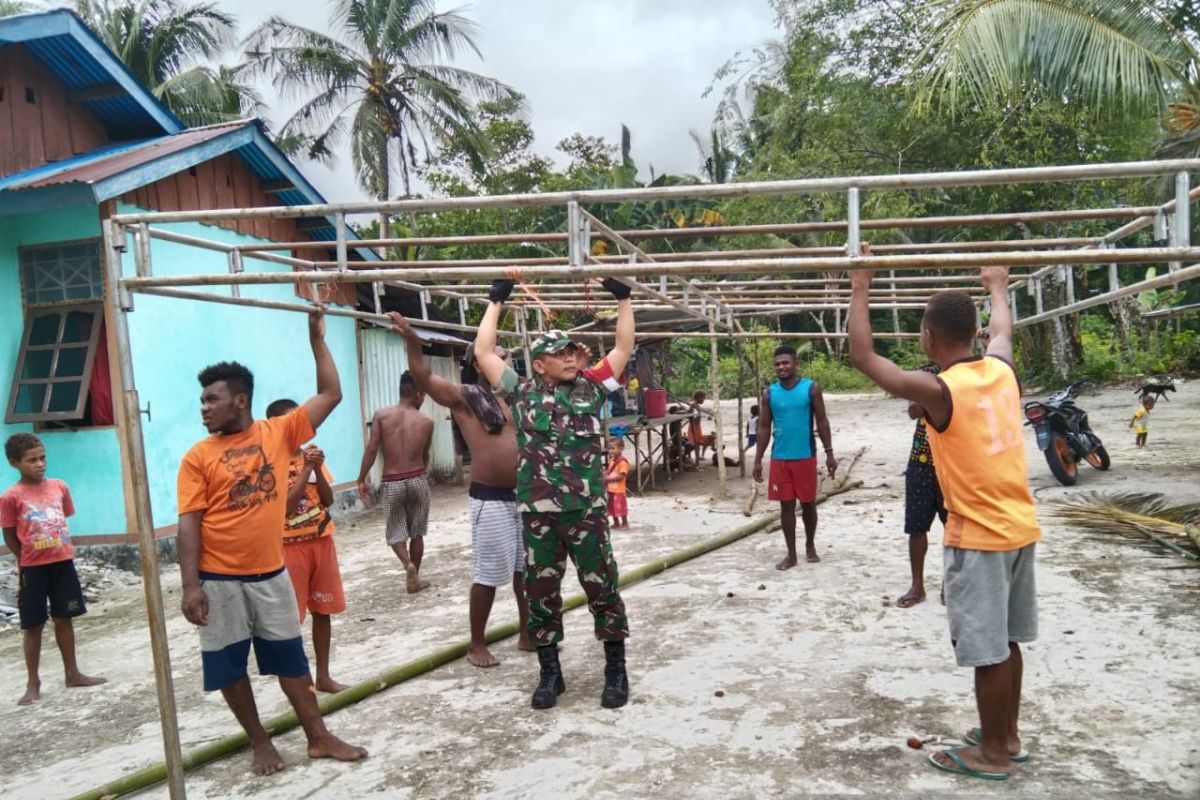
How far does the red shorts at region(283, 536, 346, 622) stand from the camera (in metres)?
4.33

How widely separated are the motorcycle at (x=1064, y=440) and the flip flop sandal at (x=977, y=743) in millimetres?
6823

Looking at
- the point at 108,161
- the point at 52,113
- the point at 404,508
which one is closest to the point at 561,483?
the point at 404,508

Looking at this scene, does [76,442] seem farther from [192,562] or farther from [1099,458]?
[1099,458]

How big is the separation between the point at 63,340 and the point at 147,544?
6.20 m

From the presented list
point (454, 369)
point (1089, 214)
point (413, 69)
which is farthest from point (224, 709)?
point (413, 69)

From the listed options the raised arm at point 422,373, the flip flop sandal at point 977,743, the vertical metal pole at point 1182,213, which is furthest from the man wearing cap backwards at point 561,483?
the vertical metal pole at point 1182,213

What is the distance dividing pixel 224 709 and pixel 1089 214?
16.0 feet

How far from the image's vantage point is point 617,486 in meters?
9.07

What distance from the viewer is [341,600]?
447 centimetres

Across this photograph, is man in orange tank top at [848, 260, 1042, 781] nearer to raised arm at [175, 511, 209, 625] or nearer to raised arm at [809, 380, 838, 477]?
raised arm at [175, 511, 209, 625]

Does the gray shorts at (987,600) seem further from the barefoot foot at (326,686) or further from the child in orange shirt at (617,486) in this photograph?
the child in orange shirt at (617,486)

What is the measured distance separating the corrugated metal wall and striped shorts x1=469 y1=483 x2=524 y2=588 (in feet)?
22.6

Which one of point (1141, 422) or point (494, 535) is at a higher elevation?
point (494, 535)

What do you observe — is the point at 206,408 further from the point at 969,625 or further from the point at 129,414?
the point at 969,625
